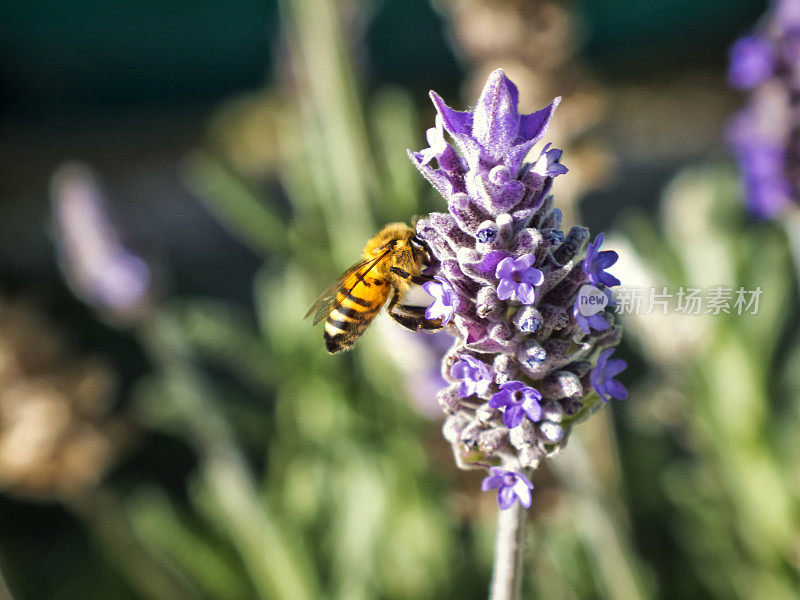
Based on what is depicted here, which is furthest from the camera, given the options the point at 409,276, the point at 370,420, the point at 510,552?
the point at 370,420

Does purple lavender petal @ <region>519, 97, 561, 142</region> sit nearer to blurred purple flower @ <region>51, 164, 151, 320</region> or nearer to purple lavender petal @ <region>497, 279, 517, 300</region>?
purple lavender petal @ <region>497, 279, 517, 300</region>

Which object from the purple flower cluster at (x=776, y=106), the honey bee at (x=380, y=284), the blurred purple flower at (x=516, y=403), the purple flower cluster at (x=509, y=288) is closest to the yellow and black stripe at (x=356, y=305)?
the honey bee at (x=380, y=284)

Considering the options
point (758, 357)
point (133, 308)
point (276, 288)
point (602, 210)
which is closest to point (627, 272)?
point (758, 357)

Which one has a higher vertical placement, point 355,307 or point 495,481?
point 355,307

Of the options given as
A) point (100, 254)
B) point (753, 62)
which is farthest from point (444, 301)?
point (100, 254)

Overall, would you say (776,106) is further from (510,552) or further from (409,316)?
(510,552)

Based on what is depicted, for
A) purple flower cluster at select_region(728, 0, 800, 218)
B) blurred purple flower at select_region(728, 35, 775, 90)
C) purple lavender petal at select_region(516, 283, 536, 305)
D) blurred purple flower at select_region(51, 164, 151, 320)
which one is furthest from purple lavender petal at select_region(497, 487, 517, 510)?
blurred purple flower at select_region(51, 164, 151, 320)
